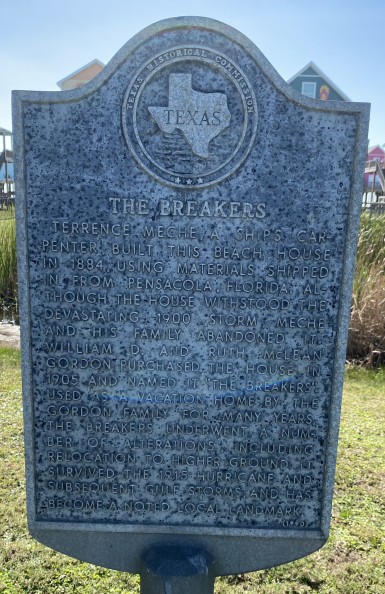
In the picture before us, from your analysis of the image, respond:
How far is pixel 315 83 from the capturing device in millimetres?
21938

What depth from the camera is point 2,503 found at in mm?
3682

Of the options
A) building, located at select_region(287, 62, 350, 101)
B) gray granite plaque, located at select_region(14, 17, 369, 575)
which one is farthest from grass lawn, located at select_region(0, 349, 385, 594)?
building, located at select_region(287, 62, 350, 101)

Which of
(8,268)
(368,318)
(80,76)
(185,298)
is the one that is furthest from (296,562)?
(80,76)

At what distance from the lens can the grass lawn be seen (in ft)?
9.84

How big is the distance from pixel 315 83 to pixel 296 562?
2219 cm

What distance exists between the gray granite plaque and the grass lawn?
65cm

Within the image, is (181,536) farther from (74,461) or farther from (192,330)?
(192,330)

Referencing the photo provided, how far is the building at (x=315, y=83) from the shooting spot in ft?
70.3

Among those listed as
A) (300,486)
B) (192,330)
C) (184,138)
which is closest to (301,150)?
(184,138)

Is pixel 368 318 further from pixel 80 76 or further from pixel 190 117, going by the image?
pixel 80 76

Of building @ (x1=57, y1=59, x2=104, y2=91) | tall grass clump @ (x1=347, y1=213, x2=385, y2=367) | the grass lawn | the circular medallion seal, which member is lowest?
the grass lawn

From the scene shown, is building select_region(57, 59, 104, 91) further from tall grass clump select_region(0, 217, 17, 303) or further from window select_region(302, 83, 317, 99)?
tall grass clump select_region(0, 217, 17, 303)

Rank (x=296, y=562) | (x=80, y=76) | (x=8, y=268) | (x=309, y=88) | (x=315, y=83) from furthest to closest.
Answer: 1. (x=80, y=76)
2. (x=309, y=88)
3. (x=315, y=83)
4. (x=8, y=268)
5. (x=296, y=562)

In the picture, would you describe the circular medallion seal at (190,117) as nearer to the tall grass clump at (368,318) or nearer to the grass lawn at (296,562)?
the grass lawn at (296,562)
